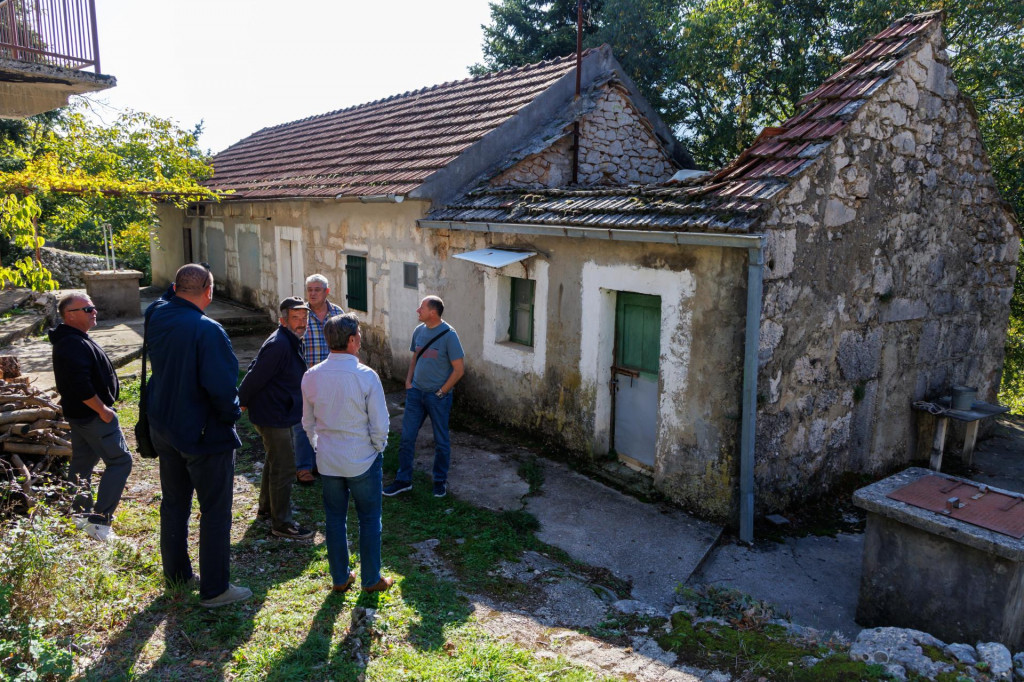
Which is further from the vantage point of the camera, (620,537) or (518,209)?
(518,209)

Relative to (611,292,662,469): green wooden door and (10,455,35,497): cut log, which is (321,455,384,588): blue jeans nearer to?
(10,455,35,497): cut log

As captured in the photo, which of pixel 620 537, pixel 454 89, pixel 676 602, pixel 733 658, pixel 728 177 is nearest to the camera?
pixel 733 658

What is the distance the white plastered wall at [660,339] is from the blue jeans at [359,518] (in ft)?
10.4

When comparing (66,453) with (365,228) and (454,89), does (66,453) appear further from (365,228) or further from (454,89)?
(454,89)

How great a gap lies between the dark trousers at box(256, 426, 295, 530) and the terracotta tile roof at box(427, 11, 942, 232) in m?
3.50

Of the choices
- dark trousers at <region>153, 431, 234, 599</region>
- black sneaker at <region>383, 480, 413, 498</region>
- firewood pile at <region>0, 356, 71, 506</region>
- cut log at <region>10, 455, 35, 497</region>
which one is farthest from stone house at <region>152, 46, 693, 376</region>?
dark trousers at <region>153, 431, 234, 599</region>

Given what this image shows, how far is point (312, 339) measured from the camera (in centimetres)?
604

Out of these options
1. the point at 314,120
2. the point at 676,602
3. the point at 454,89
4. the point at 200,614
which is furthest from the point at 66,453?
the point at 314,120

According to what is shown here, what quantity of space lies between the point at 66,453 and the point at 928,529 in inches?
258

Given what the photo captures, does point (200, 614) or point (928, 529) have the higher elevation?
point (928, 529)

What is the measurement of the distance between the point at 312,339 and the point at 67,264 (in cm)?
A: 1850

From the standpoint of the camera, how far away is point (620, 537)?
228 inches

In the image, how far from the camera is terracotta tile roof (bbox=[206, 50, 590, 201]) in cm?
1012

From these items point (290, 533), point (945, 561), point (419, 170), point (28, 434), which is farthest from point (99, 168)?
point (945, 561)
